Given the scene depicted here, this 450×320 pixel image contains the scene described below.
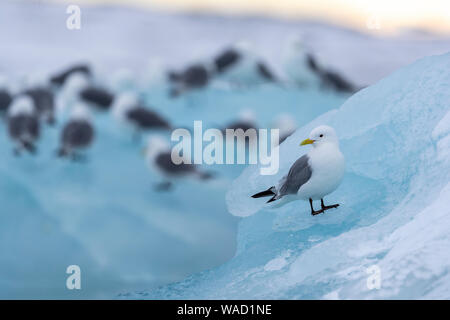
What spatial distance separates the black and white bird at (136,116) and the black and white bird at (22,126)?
0.40 meters

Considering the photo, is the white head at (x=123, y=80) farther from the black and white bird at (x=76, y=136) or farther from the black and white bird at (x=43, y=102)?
the black and white bird at (x=76, y=136)

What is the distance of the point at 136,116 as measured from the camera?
2596 mm

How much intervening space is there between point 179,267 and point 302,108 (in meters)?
1.17

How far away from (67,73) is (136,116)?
653 mm

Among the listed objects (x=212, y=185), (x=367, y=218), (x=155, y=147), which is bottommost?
(x=367, y=218)

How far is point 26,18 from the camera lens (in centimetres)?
Answer: 321

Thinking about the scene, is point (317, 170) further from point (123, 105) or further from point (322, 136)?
point (123, 105)

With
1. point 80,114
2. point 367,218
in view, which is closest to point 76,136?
point 80,114

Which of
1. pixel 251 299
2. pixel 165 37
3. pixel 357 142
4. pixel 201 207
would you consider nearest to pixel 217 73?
pixel 165 37

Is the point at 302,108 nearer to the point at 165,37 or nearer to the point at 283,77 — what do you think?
the point at 283,77

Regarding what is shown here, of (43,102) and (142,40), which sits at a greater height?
(142,40)

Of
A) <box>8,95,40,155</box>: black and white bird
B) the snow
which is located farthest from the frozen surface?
<box>8,95,40,155</box>: black and white bird
